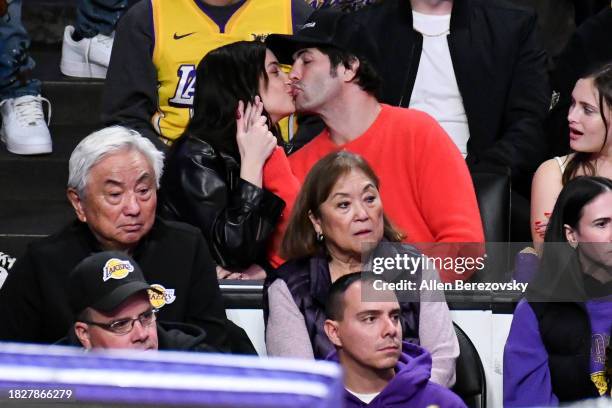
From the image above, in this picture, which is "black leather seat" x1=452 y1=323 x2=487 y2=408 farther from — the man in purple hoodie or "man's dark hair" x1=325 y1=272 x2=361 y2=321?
"man's dark hair" x1=325 y1=272 x2=361 y2=321

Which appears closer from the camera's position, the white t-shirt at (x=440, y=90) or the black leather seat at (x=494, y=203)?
the black leather seat at (x=494, y=203)

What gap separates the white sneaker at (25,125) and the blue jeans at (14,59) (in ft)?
0.17

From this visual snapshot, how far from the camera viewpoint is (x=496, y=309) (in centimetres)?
344

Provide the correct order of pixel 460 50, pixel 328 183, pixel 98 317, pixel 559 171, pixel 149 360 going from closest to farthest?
pixel 149 360
pixel 98 317
pixel 328 183
pixel 559 171
pixel 460 50

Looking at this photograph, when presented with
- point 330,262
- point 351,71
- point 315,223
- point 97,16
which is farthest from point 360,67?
point 97,16

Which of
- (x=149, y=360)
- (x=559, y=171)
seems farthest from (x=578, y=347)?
(x=149, y=360)

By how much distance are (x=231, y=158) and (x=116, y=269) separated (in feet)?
3.56

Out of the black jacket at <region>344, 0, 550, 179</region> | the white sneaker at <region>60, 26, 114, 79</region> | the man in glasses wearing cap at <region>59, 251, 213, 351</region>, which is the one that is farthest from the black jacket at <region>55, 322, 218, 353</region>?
the white sneaker at <region>60, 26, 114, 79</region>

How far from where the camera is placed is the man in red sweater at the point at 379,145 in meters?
3.86

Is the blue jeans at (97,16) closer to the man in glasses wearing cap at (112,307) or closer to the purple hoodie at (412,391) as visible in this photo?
the man in glasses wearing cap at (112,307)

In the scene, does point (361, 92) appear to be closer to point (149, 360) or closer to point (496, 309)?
point (496, 309)

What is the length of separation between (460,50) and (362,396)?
2.11 meters

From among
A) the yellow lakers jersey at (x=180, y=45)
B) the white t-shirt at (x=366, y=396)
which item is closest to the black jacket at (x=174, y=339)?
the white t-shirt at (x=366, y=396)

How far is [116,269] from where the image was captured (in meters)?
2.90
